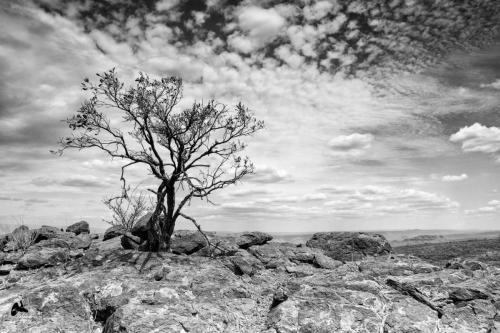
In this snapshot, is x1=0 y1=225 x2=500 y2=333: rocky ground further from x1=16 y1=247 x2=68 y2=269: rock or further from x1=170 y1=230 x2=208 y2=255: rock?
x1=170 y1=230 x2=208 y2=255: rock

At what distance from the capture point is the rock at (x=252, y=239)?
26703 millimetres

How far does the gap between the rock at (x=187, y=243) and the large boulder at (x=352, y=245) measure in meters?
11.1

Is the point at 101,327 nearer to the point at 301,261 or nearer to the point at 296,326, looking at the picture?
the point at 296,326

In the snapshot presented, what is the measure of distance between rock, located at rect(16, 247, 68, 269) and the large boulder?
19.6 m

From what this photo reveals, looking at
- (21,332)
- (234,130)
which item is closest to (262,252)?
(234,130)

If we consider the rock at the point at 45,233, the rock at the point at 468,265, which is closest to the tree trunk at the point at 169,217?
the rock at the point at 45,233

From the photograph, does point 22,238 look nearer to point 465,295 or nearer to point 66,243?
point 66,243

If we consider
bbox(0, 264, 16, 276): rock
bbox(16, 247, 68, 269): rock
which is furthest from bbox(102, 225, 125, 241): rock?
bbox(0, 264, 16, 276): rock

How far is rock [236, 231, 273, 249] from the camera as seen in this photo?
26.7 m

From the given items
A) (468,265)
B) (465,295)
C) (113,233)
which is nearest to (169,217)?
(113,233)

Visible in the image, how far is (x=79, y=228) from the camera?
39812 mm

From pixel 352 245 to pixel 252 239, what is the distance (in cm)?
854

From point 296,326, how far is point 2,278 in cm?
1752

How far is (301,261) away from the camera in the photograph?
24.3 metres
